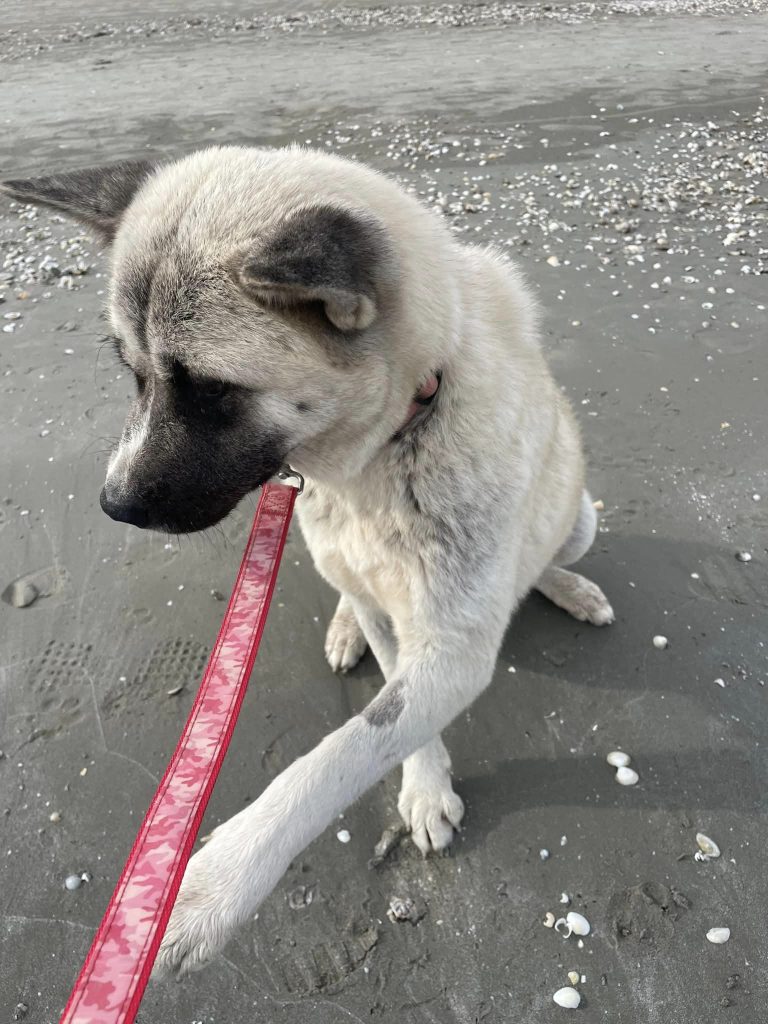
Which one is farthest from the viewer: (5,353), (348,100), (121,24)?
(121,24)

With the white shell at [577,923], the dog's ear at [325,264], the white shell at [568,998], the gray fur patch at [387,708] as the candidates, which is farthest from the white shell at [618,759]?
the dog's ear at [325,264]

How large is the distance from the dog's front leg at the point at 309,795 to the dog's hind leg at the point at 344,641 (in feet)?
3.91

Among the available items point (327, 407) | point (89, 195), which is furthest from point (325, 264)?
point (89, 195)

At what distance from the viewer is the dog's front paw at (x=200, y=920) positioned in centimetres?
175

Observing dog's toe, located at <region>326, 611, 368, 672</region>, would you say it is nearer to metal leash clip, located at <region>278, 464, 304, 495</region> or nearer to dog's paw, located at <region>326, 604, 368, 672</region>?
dog's paw, located at <region>326, 604, 368, 672</region>

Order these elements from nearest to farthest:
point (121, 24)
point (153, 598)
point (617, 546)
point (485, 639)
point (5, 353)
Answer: point (485, 639), point (153, 598), point (617, 546), point (5, 353), point (121, 24)

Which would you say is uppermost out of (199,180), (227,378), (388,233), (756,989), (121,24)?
(121,24)

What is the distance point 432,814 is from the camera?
2711 millimetres

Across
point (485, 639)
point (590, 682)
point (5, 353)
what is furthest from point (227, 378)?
point (5, 353)

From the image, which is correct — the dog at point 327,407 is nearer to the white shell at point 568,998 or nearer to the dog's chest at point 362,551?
the dog's chest at point 362,551

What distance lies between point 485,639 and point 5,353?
5.37 meters

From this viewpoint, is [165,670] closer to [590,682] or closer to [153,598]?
[153,598]

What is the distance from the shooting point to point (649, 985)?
2.37 meters

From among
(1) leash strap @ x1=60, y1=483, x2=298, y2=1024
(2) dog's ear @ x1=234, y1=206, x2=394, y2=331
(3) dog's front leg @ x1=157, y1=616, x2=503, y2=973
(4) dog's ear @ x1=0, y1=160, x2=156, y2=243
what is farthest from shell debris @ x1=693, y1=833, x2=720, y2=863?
(4) dog's ear @ x1=0, y1=160, x2=156, y2=243
